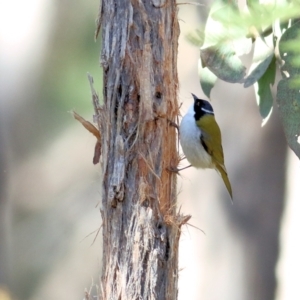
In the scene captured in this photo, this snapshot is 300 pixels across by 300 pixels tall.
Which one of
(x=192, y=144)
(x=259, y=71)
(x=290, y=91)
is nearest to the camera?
(x=290, y=91)

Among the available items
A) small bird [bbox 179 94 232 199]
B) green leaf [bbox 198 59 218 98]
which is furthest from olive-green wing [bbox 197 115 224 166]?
green leaf [bbox 198 59 218 98]

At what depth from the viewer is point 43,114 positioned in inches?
200

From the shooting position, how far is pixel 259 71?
266 cm

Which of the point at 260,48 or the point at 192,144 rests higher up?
the point at 260,48

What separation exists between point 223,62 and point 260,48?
30 centimetres

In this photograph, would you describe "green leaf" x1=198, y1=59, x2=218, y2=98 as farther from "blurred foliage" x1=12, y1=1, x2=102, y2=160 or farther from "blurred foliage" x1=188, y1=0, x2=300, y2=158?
"blurred foliage" x1=12, y1=1, x2=102, y2=160

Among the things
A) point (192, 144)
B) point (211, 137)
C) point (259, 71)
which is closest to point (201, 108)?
point (211, 137)

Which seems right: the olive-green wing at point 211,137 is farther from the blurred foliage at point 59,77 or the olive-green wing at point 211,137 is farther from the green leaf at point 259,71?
→ the blurred foliage at point 59,77

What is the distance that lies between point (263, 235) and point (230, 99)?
1218mm

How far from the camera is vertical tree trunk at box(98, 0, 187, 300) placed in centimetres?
245

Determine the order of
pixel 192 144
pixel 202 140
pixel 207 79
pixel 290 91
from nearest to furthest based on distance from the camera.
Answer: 1. pixel 290 91
2. pixel 207 79
3. pixel 192 144
4. pixel 202 140

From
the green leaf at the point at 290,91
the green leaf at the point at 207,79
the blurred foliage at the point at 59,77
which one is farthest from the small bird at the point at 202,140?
the blurred foliage at the point at 59,77

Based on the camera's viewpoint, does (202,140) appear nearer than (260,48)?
No

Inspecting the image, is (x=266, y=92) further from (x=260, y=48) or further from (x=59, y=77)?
(x=59, y=77)
